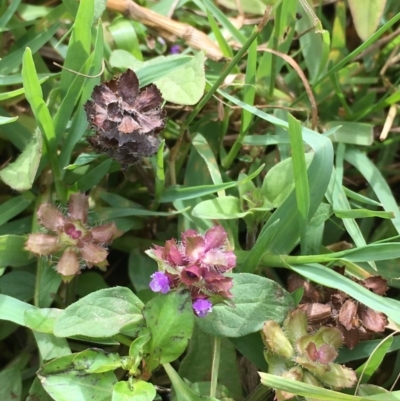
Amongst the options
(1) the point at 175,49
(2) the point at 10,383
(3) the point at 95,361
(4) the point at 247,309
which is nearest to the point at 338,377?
(4) the point at 247,309

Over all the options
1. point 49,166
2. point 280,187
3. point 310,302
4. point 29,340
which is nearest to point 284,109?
point 280,187

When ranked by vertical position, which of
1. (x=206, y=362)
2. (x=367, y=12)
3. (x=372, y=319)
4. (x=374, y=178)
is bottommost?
(x=206, y=362)

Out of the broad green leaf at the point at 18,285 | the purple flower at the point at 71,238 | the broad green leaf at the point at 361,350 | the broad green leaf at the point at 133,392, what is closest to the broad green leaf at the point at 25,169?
the purple flower at the point at 71,238

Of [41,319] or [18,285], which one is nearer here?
[41,319]

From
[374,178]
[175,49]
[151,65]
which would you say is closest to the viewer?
[151,65]

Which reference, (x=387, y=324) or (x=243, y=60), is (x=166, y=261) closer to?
(x=387, y=324)

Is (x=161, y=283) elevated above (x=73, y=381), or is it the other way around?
(x=161, y=283)

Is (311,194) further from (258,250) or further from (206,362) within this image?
(206,362)
